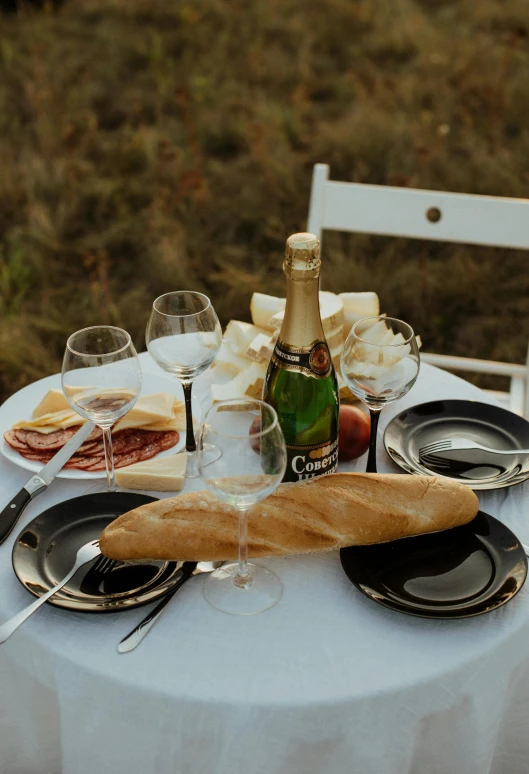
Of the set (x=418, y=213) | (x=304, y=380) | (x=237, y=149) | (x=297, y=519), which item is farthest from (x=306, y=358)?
(x=237, y=149)

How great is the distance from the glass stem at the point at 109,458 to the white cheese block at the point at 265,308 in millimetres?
464

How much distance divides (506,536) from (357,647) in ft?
1.07

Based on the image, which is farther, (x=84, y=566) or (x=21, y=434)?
(x=21, y=434)

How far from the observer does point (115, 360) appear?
148 cm

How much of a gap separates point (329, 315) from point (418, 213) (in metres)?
0.96

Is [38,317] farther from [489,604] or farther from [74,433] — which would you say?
[489,604]

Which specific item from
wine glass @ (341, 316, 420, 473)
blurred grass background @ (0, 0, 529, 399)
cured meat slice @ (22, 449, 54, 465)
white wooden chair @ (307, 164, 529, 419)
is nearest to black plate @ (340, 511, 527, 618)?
wine glass @ (341, 316, 420, 473)

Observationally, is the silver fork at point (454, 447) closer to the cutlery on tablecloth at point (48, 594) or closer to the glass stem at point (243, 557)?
the glass stem at point (243, 557)

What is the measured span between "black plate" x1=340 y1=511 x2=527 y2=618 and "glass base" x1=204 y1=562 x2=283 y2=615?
0.12m

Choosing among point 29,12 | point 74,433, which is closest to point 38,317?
point 74,433

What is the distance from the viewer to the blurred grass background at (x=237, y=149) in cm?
403

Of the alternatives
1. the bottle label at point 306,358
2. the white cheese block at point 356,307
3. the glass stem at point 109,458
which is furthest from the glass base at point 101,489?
the white cheese block at point 356,307

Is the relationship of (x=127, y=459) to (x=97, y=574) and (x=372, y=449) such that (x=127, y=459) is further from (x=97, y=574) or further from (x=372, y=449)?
(x=372, y=449)

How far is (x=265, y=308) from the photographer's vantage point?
1846 mm
